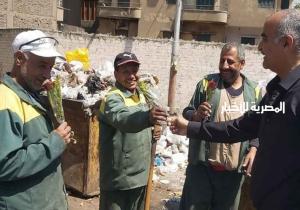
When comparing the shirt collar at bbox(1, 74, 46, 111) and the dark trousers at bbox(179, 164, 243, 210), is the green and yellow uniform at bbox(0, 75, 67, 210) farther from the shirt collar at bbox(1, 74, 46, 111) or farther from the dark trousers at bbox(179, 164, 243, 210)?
the dark trousers at bbox(179, 164, 243, 210)

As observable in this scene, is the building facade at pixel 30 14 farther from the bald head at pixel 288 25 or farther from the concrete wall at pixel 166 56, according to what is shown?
the bald head at pixel 288 25

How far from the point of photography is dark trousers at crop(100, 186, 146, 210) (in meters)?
3.93

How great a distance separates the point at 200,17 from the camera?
30.2 m

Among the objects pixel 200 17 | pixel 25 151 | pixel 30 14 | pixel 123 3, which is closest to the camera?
pixel 25 151

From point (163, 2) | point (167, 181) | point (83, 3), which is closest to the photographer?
point (167, 181)

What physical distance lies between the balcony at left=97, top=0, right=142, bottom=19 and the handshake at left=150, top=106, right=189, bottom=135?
28.2m

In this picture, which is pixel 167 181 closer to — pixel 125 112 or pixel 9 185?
pixel 125 112

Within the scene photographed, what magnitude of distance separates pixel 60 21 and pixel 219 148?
27.8 metres

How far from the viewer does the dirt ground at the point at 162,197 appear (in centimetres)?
615

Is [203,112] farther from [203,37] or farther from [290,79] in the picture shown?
[203,37]

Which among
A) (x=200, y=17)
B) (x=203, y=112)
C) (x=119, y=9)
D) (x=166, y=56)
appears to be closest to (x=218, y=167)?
(x=203, y=112)

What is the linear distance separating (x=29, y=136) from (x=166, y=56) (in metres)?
14.1

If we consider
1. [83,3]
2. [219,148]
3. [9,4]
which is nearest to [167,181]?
[219,148]

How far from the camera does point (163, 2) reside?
30391mm
